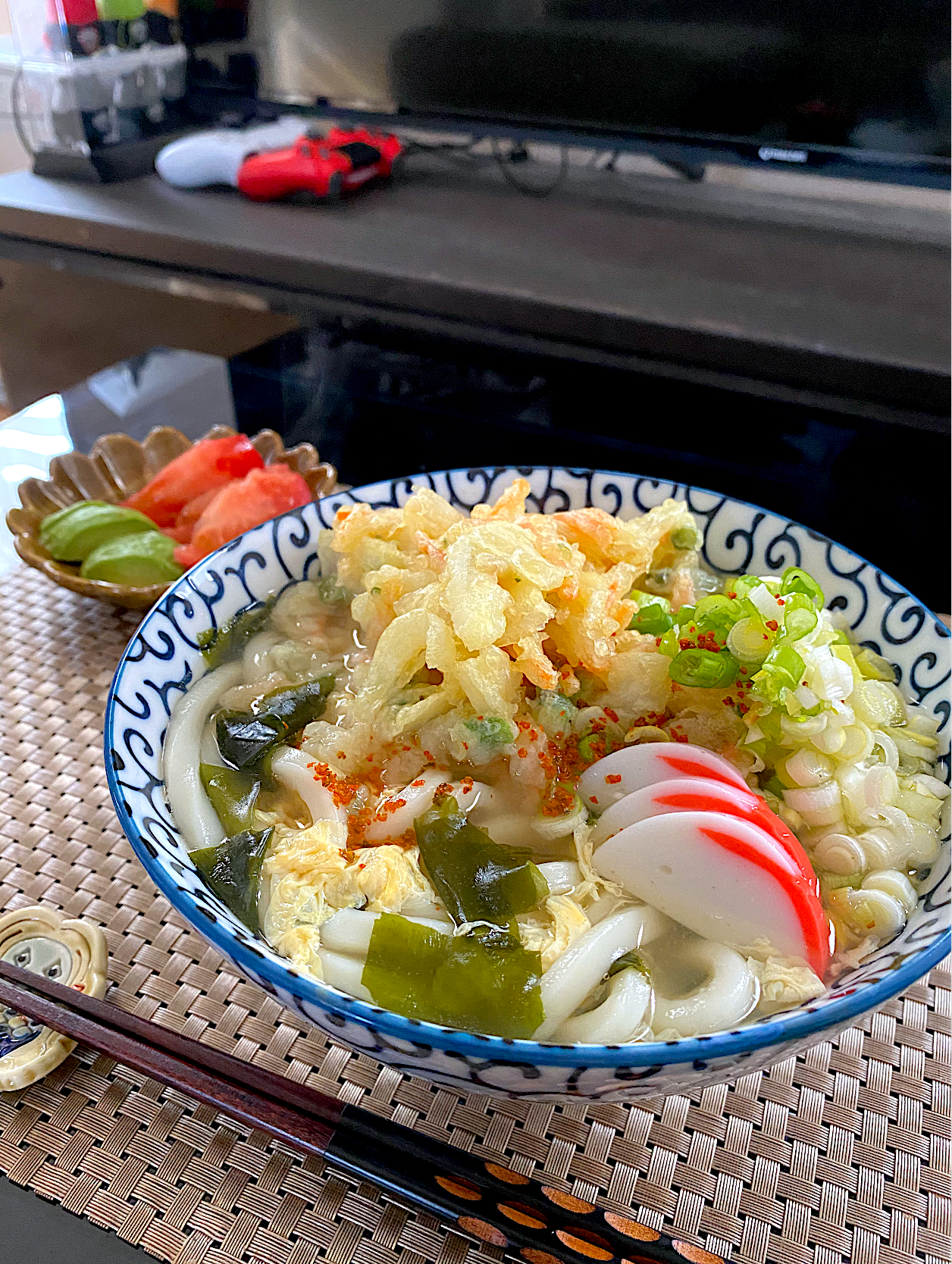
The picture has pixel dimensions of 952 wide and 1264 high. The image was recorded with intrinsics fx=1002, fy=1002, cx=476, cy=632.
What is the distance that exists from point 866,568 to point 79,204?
2.15m

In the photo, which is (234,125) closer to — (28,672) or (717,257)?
(717,257)

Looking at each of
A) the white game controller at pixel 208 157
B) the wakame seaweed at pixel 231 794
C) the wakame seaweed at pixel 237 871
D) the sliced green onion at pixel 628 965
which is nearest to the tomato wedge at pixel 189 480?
the wakame seaweed at pixel 231 794

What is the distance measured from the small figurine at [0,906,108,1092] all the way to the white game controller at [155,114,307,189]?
2052 mm

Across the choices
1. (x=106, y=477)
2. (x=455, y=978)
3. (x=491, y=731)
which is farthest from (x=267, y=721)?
(x=106, y=477)

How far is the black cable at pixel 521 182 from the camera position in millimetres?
2438

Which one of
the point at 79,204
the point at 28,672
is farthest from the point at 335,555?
the point at 79,204

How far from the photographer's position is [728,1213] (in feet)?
2.52

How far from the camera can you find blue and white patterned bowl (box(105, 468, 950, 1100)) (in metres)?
0.63

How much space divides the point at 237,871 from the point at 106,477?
963 mm

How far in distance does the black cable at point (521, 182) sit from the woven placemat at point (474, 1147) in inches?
81.5

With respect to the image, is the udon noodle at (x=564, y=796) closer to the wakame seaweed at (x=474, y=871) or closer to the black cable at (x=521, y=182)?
the wakame seaweed at (x=474, y=871)

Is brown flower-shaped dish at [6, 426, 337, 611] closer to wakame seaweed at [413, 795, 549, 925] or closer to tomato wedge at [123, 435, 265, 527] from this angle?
tomato wedge at [123, 435, 265, 527]

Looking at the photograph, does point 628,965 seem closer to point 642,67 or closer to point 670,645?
point 670,645

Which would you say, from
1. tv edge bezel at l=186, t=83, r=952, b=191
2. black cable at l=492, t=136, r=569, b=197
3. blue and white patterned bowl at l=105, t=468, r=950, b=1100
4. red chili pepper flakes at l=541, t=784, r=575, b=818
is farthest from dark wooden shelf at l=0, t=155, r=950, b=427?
red chili pepper flakes at l=541, t=784, r=575, b=818
